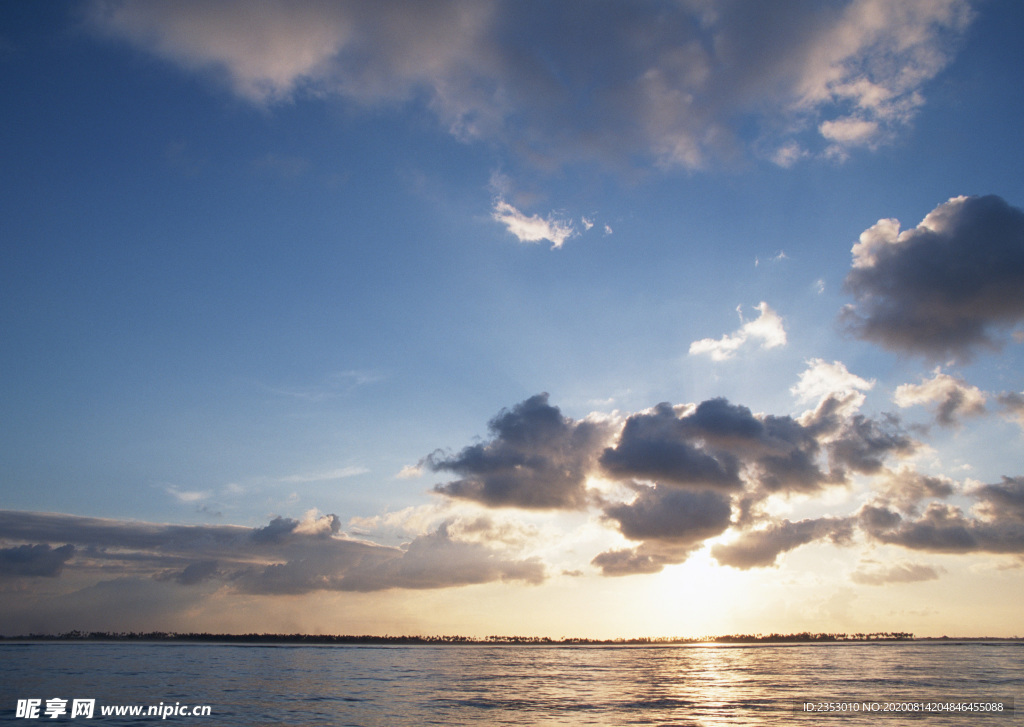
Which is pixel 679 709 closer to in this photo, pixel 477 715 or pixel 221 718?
pixel 477 715

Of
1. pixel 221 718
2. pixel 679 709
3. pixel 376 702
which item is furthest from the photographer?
pixel 376 702

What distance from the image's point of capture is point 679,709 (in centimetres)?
6331

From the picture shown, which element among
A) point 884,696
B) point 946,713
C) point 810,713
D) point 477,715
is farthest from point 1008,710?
point 477,715

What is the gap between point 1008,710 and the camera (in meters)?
60.8

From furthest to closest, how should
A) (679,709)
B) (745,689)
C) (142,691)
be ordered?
1. (745,689)
2. (142,691)
3. (679,709)

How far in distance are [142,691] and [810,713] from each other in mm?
78399

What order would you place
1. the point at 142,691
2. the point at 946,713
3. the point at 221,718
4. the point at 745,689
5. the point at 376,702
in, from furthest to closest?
the point at 745,689
the point at 142,691
the point at 376,702
the point at 946,713
the point at 221,718

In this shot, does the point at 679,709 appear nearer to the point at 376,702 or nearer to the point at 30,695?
the point at 376,702

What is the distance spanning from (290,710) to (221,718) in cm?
727

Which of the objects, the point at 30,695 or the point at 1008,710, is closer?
the point at 1008,710

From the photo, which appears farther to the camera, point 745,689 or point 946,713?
point 745,689

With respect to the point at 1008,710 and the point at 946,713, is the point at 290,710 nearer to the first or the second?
the point at 946,713

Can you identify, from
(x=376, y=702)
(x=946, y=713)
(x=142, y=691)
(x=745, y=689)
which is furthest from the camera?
(x=745, y=689)

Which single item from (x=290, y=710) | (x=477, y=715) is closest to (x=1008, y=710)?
(x=477, y=715)
